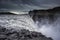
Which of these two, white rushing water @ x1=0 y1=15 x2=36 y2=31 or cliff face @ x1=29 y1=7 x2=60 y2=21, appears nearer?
white rushing water @ x1=0 y1=15 x2=36 y2=31

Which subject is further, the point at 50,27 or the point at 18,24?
the point at 18,24

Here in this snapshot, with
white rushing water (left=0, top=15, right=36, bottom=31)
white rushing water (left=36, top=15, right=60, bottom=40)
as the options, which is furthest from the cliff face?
white rushing water (left=0, top=15, right=36, bottom=31)

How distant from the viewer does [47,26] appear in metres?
3.73

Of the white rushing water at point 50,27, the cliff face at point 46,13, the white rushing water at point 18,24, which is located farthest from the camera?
the cliff face at point 46,13

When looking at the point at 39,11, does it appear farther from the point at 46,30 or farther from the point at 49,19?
the point at 46,30

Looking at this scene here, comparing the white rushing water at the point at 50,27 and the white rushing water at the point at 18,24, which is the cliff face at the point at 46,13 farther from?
the white rushing water at the point at 18,24

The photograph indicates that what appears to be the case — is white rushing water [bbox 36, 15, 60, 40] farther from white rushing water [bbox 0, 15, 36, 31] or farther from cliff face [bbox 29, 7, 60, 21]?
white rushing water [bbox 0, 15, 36, 31]

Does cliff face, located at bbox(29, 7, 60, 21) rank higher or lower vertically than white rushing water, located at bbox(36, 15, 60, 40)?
higher

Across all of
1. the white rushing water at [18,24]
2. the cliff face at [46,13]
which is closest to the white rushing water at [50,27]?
the cliff face at [46,13]

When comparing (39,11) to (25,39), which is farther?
(39,11)

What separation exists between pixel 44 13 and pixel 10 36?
68.2 inches

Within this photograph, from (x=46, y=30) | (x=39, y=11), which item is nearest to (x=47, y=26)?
(x=46, y=30)

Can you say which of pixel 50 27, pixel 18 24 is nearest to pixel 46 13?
pixel 50 27

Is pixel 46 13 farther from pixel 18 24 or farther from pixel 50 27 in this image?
pixel 18 24
